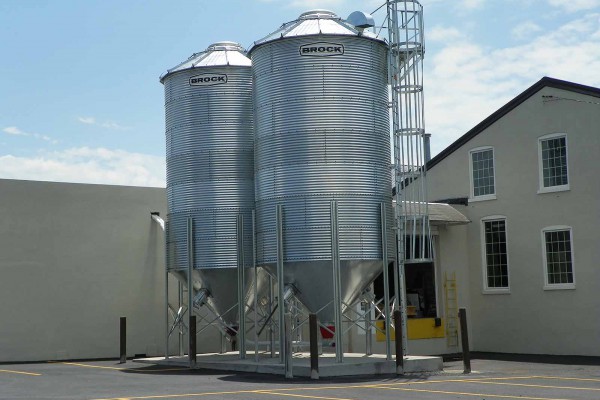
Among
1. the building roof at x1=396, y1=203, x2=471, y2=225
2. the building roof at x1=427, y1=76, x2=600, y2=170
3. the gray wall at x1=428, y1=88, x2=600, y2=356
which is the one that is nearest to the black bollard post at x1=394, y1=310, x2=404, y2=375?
the building roof at x1=396, y1=203, x2=471, y2=225

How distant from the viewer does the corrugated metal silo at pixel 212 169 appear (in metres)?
23.3

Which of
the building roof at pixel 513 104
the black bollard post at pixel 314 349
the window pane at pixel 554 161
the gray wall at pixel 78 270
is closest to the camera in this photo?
the black bollard post at pixel 314 349

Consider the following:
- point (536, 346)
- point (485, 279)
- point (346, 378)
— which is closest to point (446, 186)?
point (485, 279)

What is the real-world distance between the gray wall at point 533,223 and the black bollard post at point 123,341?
10524 millimetres

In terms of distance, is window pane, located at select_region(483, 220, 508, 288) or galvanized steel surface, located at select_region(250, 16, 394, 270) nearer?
galvanized steel surface, located at select_region(250, 16, 394, 270)

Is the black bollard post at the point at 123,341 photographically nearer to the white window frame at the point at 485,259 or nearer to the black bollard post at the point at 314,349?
the black bollard post at the point at 314,349

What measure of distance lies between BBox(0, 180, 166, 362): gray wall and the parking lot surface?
7.77ft

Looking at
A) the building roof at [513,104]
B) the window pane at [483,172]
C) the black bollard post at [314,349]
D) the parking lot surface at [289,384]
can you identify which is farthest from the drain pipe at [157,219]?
the window pane at [483,172]

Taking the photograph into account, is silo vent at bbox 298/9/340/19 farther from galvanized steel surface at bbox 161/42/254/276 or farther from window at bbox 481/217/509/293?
window at bbox 481/217/509/293

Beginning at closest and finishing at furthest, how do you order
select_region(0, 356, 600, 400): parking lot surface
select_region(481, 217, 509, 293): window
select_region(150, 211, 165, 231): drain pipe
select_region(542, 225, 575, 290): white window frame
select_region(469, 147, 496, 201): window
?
select_region(0, 356, 600, 400): parking lot surface → select_region(542, 225, 575, 290): white window frame → select_region(150, 211, 165, 231): drain pipe → select_region(481, 217, 509, 293): window → select_region(469, 147, 496, 201): window

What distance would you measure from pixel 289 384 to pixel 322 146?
18.7 ft

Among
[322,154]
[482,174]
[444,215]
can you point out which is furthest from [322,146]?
[482,174]

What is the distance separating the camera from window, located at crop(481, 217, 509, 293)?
29.1 m

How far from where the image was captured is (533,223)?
28078 mm
